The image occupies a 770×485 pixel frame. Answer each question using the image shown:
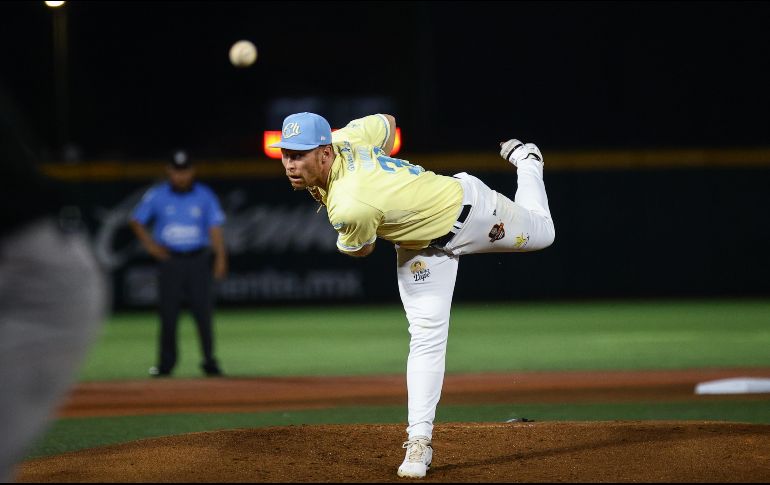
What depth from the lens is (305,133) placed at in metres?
5.12

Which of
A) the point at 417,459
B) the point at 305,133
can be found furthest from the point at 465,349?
the point at 305,133

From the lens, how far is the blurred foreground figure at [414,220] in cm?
514

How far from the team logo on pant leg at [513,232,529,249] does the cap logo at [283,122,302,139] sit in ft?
4.19

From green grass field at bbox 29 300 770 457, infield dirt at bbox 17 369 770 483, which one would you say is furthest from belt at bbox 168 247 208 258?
infield dirt at bbox 17 369 770 483

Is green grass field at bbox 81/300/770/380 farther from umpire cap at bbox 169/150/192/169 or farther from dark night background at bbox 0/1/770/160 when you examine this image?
dark night background at bbox 0/1/770/160

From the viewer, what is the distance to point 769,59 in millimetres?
29422

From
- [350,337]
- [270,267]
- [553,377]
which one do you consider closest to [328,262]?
[270,267]

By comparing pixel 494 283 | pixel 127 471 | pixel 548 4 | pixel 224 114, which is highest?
pixel 548 4

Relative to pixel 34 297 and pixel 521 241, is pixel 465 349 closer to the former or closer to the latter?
pixel 521 241

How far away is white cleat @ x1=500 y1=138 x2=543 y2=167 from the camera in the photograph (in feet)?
19.7

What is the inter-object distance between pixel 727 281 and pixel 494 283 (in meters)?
3.77

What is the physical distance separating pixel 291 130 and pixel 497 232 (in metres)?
1.16

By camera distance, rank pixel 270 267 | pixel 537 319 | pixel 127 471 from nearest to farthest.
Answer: pixel 127 471, pixel 537 319, pixel 270 267

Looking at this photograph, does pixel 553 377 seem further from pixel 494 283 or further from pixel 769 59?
pixel 769 59
